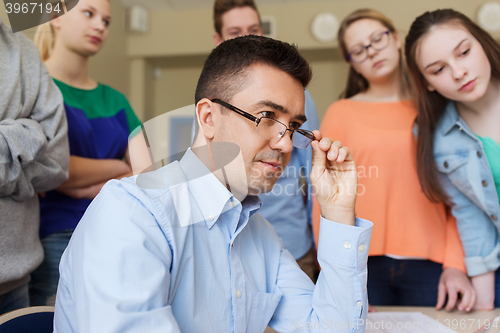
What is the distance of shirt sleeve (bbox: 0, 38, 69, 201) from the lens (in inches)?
33.3

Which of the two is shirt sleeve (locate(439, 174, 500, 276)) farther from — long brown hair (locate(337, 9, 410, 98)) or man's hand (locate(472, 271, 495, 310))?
long brown hair (locate(337, 9, 410, 98))

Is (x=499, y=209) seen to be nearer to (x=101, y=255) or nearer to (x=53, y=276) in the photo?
(x=101, y=255)

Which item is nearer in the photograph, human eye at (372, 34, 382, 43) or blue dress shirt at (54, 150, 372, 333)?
blue dress shirt at (54, 150, 372, 333)

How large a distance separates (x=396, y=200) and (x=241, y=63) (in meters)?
0.88

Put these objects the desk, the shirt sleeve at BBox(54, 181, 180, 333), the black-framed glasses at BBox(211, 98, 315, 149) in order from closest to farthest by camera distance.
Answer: the shirt sleeve at BBox(54, 181, 180, 333) < the black-framed glasses at BBox(211, 98, 315, 149) < the desk

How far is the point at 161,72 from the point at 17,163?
12.1ft

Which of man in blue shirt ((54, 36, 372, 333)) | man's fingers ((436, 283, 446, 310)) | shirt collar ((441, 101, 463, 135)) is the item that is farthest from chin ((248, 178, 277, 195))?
shirt collar ((441, 101, 463, 135))

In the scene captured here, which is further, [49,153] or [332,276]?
[49,153]

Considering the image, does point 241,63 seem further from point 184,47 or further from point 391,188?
point 184,47

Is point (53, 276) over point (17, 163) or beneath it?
beneath

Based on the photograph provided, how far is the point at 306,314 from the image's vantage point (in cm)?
90

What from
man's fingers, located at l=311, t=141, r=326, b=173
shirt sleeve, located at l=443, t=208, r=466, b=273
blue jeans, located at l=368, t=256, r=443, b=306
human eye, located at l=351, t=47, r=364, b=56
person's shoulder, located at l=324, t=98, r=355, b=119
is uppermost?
Result: human eye, located at l=351, t=47, r=364, b=56

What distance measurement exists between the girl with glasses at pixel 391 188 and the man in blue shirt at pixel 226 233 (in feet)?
1.77

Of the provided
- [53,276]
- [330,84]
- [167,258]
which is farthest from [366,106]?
[330,84]
